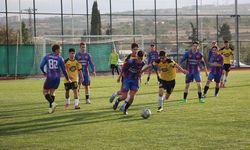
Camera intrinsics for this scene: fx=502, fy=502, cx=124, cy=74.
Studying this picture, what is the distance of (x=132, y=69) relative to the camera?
13695 millimetres

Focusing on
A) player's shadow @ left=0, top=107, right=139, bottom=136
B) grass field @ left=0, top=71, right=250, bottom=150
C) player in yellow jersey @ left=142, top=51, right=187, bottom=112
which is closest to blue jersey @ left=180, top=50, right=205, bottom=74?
grass field @ left=0, top=71, right=250, bottom=150

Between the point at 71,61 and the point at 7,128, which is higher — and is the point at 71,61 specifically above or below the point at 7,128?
above

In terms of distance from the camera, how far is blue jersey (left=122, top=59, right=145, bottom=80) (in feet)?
44.7

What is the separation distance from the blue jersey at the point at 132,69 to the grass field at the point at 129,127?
3.51ft

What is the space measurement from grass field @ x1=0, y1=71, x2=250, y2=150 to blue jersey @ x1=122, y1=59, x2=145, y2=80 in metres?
1.07

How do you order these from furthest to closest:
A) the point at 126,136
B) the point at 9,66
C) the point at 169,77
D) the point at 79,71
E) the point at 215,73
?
1. the point at 9,66
2. the point at 215,73
3. the point at 79,71
4. the point at 169,77
5. the point at 126,136

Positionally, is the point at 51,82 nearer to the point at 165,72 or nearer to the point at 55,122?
the point at 55,122

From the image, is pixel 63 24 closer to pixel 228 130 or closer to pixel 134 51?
pixel 134 51

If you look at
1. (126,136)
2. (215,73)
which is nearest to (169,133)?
(126,136)

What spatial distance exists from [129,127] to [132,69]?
2.63 metres

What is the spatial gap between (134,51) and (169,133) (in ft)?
12.7

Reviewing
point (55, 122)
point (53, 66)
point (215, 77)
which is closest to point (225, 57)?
point (215, 77)

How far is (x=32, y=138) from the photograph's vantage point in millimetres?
10281

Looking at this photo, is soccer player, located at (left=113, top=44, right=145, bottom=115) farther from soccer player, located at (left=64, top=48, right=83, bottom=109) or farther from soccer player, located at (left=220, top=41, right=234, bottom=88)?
soccer player, located at (left=220, top=41, right=234, bottom=88)
